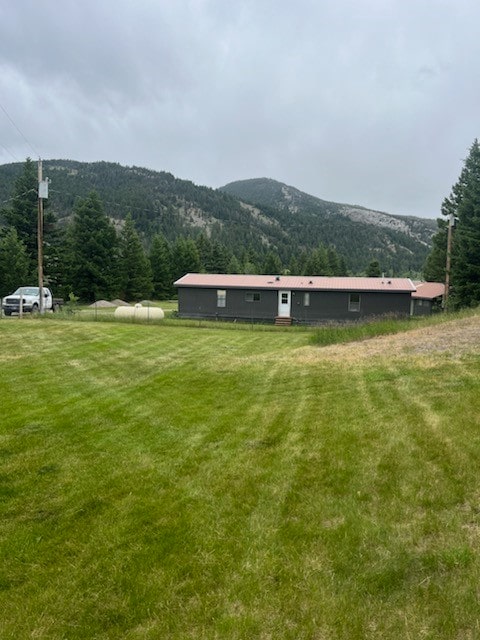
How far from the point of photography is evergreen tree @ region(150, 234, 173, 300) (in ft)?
190

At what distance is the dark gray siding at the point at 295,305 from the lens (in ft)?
105

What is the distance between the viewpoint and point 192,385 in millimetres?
Result: 9500

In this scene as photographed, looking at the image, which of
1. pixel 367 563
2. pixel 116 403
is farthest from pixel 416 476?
pixel 116 403

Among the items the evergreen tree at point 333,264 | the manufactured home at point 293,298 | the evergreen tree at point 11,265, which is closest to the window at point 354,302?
the manufactured home at point 293,298

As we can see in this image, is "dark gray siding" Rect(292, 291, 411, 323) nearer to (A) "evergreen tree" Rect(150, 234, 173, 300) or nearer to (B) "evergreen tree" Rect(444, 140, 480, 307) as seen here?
(B) "evergreen tree" Rect(444, 140, 480, 307)

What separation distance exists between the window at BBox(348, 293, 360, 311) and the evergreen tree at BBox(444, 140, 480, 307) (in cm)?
726

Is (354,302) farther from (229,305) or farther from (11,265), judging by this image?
(11,265)

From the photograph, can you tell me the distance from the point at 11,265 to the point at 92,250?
1001 cm

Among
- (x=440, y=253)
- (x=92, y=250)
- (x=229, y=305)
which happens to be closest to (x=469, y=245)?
(x=440, y=253)

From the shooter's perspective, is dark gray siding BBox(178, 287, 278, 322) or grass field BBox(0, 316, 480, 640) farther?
dark gray siding BBox(178, 287, 278, 322)

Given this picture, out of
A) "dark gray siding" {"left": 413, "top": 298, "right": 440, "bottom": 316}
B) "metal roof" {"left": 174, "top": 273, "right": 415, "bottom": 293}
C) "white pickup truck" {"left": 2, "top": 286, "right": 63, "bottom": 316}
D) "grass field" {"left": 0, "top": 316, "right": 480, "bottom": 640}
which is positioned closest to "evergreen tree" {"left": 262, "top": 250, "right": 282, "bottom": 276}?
"dark gray siding" {"left": 413, "top": 298, "right": 440, "bottom": 316}

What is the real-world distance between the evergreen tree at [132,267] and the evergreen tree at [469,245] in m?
33.6

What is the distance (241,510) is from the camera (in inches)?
171

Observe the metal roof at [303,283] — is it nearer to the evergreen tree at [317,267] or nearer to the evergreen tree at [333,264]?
the evergreen tree at [317,267]
